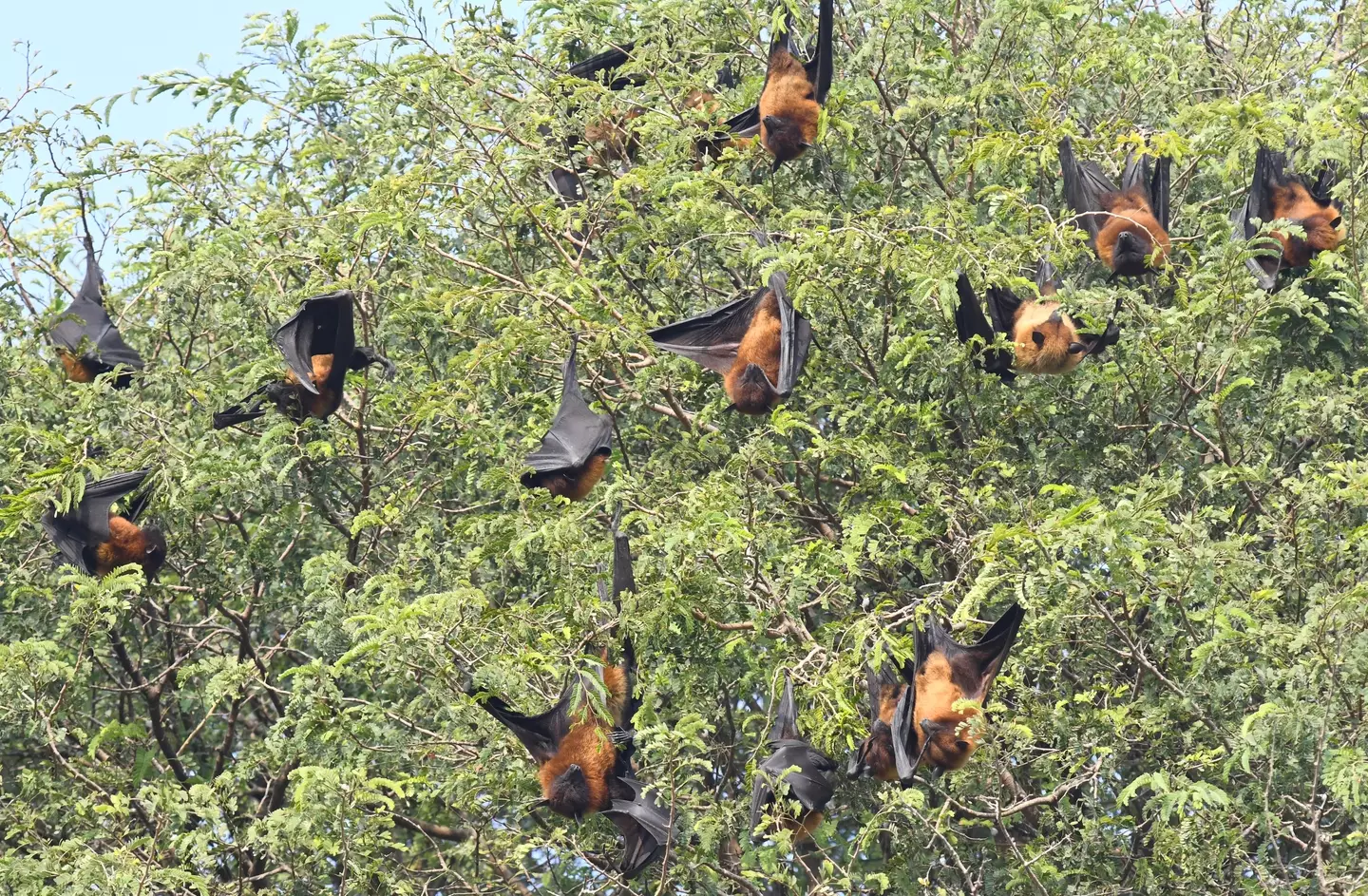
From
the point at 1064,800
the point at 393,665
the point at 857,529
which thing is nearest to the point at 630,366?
the point at 857,529

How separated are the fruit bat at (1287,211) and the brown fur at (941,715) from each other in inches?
102

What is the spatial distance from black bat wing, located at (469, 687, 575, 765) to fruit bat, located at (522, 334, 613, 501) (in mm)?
1056

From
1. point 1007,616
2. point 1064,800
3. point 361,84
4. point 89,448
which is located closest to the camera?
point 1007,616

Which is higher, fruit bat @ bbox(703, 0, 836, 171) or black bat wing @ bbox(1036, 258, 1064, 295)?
fruit bat @ bbox(703, 0, 836, 171)

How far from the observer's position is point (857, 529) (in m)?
7.12

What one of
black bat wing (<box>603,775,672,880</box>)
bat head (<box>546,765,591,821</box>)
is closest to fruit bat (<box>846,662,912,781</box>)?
black bat wing (<box>603,775,672,880</box>)

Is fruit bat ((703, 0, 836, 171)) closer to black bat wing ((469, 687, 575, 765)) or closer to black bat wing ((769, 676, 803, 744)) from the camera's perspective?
black bat wing ((769, 676, 803, 744))

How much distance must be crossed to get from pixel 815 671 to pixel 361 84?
Result: 4.68 meters

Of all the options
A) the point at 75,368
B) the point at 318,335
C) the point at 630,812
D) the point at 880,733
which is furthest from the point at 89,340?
the point at 880,733

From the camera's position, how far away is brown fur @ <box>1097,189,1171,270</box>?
7832mm

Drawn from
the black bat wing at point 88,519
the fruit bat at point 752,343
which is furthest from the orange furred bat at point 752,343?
the black bat wing at point 88,519

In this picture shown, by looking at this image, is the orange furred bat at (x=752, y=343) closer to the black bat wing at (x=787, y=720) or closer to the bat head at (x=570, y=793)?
the black bat wing at (x=787, y=720)

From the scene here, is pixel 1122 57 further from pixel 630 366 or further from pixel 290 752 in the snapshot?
pixel 290 752

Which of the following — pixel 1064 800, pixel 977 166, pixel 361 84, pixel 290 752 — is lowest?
pixel 1064 800
